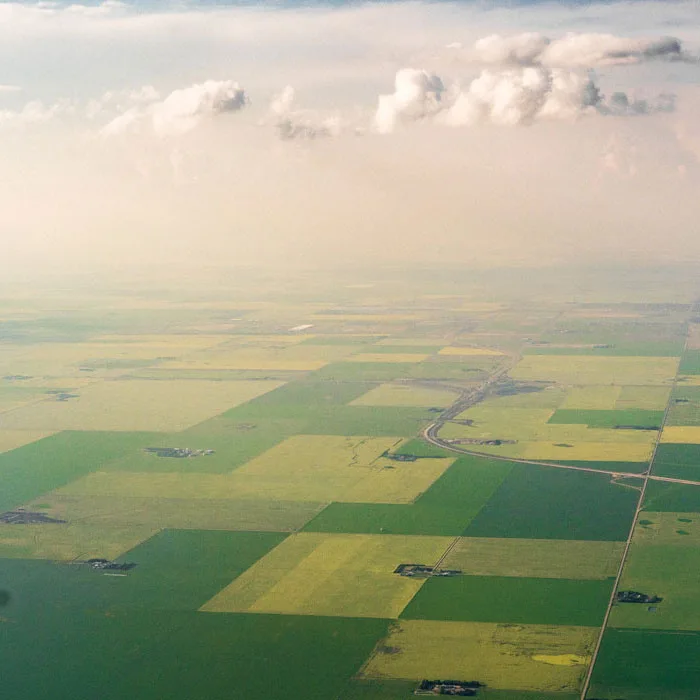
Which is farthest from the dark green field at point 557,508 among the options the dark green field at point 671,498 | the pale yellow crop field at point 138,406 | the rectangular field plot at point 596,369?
the rectangular field plot at point 596,369

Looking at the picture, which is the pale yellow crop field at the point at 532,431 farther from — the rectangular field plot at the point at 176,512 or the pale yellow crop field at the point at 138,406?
the rectangular field plot at the point at 176,512

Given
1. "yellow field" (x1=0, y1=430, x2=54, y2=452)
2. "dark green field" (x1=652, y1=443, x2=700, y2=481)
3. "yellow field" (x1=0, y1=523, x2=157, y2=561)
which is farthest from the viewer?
"yellow field" (x1=0, y1=430, x2=54, y2=452)

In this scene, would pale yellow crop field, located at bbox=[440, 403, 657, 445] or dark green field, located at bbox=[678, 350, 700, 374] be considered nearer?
pale yellow crop field, located at bbox=[440, 403, 657, 445]

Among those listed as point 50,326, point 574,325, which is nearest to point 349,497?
point 574,325

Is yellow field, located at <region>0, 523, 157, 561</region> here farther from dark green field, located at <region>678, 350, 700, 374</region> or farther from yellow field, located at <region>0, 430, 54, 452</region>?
dark green field, located at <region>678, 350, 700, 374</region>

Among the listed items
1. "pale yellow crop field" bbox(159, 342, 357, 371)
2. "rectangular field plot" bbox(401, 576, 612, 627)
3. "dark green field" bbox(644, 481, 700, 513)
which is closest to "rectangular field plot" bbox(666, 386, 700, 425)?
"dark green field" bbox(644, 481, 700, 513)

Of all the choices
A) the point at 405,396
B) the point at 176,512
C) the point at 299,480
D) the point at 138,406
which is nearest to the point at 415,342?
the point at 405,396

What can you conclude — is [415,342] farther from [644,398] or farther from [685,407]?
[685,407]
